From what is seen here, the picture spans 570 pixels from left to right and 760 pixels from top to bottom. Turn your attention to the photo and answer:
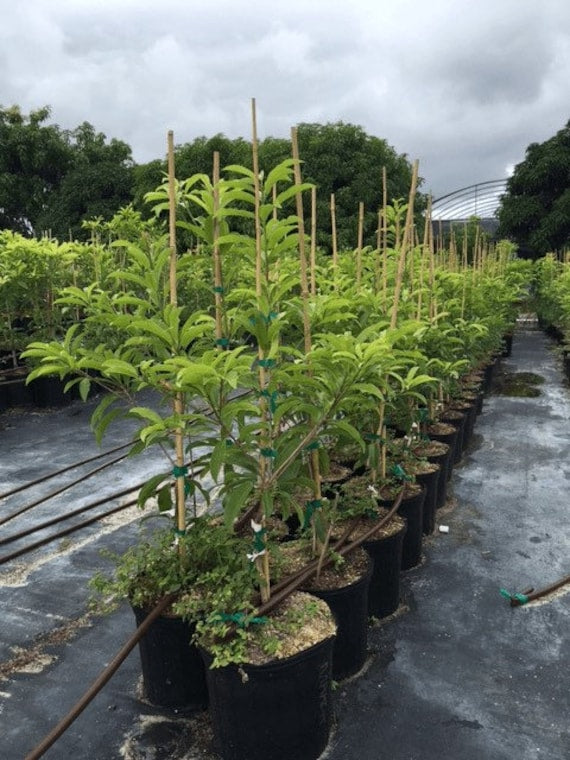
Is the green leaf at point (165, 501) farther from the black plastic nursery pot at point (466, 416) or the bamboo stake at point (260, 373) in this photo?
the black plastic nursery pot at point (466, 416)

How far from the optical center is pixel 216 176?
2.36 meters

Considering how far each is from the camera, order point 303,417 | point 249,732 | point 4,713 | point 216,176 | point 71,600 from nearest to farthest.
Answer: point 249,732 < point 216,176 < point 4,713 < point 303,417 < point 71,600

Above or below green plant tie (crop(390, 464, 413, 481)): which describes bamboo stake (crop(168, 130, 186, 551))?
above

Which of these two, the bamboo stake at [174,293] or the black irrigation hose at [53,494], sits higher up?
the bamboo stake at [174,293]

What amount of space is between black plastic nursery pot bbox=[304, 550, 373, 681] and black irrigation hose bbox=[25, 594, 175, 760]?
0.65 m

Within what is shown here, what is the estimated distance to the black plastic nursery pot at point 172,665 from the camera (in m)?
2.42

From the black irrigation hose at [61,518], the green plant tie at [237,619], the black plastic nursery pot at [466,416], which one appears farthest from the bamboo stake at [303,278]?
the black plastic nursery pot at [466,416]

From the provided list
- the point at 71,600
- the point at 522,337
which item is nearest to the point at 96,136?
the point at 522,337

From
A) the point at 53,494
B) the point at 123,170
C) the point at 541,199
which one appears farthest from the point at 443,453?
the point at 123,170

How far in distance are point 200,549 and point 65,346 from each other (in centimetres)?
97

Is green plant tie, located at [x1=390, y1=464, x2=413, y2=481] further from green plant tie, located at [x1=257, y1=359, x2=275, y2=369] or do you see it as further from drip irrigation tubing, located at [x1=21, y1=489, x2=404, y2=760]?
green plant tie, located at [x1=257, y1=359, x2=275, y2=369]

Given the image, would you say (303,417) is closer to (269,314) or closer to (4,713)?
(269,314)

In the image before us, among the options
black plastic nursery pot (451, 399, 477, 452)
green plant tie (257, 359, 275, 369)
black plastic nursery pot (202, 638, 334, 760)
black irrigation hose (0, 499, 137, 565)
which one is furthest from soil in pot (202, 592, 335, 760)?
black plastic nursery pot (451, 399, 477, 452)

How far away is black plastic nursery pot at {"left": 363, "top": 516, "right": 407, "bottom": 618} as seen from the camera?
3.08 meters
